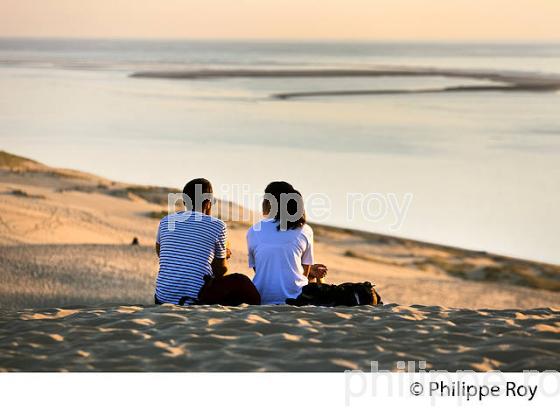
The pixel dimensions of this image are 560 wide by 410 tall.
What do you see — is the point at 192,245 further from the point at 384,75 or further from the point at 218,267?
the point at 384,75

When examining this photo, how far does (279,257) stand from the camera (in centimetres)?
642

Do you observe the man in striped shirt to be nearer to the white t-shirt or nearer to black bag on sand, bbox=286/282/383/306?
the white t-shirt

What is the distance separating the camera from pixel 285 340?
5863 mm

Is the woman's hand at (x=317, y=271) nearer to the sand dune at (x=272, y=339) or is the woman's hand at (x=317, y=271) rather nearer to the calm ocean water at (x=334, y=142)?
the sand dune at (x=272, y=339)

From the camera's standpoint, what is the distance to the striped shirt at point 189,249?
641 cm

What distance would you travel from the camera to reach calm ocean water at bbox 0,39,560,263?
59.0 ft

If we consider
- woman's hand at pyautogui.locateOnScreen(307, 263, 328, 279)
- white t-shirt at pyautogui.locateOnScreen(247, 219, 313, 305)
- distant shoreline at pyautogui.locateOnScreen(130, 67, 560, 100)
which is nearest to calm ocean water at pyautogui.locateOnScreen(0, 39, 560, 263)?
distant shoreline at pyautogui.locateOnScreen(130, 67, 560, 100)

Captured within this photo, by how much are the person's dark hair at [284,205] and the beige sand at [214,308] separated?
491mm

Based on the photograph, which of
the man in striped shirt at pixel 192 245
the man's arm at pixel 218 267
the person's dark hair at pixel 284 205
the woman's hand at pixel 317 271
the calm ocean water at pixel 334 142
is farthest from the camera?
the calm ocean water at pixel 334 142

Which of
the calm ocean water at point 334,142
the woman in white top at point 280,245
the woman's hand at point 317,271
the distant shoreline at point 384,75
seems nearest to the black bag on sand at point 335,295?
the woman in white top at point 280,245

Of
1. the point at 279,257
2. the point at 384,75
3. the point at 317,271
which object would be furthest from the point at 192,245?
the point at 384,75

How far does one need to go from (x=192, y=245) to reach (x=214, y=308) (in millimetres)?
361

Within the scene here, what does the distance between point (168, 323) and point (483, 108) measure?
2671cm
